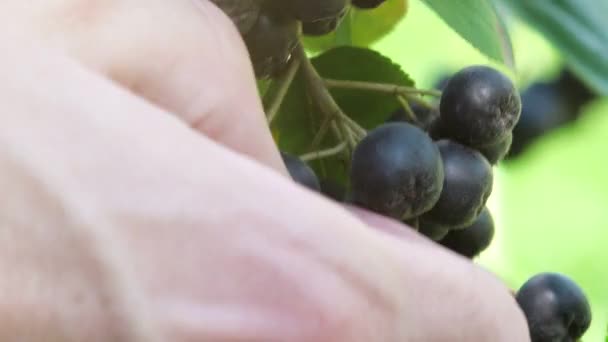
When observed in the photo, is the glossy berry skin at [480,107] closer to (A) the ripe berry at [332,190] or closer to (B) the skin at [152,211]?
(A) the ripe berry at [332,190]

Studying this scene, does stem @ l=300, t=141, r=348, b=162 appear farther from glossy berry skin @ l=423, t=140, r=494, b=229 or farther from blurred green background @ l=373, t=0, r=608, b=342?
blurred green background @ l=373, t=0, r=608, b=342

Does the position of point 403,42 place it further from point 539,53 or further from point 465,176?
point 465,176

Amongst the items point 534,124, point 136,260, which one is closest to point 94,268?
point 136,260

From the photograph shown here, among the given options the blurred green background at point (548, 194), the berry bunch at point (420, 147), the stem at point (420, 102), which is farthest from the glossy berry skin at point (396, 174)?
the blurred green background at point (548, 194)

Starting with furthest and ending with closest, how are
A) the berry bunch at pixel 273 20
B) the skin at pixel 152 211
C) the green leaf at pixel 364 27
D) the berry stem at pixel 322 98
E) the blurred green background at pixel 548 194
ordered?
the blurred green background at pixel 548 194, the green leaf at pixel 364 27, the berry stem at pixel 322 98, the berry bunch at pixel 273 20, the skin at pixel 152 211

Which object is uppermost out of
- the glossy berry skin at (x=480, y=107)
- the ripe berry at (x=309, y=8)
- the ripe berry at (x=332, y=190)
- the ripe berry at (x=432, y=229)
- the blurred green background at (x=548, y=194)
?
the ripe berry at (x=309, y=8)

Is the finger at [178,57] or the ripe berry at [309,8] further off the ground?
the finger at [178,57]

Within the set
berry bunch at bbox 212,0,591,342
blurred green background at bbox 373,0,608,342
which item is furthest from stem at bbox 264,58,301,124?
blurred green background at bbox 373,0,608,342
